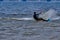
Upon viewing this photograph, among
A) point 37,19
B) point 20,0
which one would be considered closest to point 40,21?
point 37,19

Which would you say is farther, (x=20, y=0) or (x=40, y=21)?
(x=20, y=0)

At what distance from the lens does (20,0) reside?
806 inches

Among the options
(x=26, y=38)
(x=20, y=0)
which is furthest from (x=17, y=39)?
(x=20, y=0)

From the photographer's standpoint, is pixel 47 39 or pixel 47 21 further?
pixel 47 21

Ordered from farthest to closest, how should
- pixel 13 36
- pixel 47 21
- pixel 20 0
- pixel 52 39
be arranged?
1. pixel 20 0
2. pixel 47 21
3. pixel 13 36
4. pixel 52 39

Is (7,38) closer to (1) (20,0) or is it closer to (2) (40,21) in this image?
(2) (40,21)

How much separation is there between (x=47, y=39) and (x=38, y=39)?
10cm

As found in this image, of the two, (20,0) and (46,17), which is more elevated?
(46,17)

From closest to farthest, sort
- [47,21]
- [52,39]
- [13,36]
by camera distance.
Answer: [52,39] → [13,36] → [47,21]

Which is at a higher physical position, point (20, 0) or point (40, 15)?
point (40, 15)

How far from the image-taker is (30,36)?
2.69m

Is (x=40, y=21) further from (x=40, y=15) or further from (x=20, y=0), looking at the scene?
(x=20, y=0)

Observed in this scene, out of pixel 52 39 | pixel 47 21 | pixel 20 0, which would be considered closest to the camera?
pixel 52 39

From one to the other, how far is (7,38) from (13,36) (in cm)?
14
